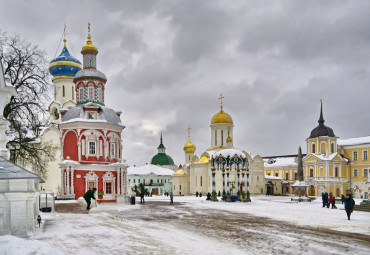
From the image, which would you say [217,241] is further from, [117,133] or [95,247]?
[117,133]

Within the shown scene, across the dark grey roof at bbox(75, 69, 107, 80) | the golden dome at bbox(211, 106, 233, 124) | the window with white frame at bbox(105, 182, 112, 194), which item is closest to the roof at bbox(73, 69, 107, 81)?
the dark grey roof at bbox(75, 69, 107, 80)

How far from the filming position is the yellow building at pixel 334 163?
56.6m

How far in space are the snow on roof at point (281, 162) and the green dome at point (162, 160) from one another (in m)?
36.0

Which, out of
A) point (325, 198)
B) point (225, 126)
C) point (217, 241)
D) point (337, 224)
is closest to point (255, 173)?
point (225, 126)

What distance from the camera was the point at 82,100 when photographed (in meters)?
37.5

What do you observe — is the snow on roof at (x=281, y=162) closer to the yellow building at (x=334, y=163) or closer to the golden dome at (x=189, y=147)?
the yellow building at (x=334, y=163)

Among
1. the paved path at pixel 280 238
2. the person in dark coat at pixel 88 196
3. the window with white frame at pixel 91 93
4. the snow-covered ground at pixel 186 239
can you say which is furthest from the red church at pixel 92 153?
the paved path at pixel 280 238

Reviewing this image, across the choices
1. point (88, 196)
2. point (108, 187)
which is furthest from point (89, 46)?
point (88, 196)

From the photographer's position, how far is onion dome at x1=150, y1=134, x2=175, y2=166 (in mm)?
102938

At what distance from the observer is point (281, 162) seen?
7200cm

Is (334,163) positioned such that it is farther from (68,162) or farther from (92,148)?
(68,162)

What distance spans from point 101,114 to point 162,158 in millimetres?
69377

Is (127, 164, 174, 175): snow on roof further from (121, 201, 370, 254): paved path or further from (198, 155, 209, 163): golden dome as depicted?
(121, 201, 370, 254): paved path

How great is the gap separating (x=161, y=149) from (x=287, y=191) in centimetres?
4753
